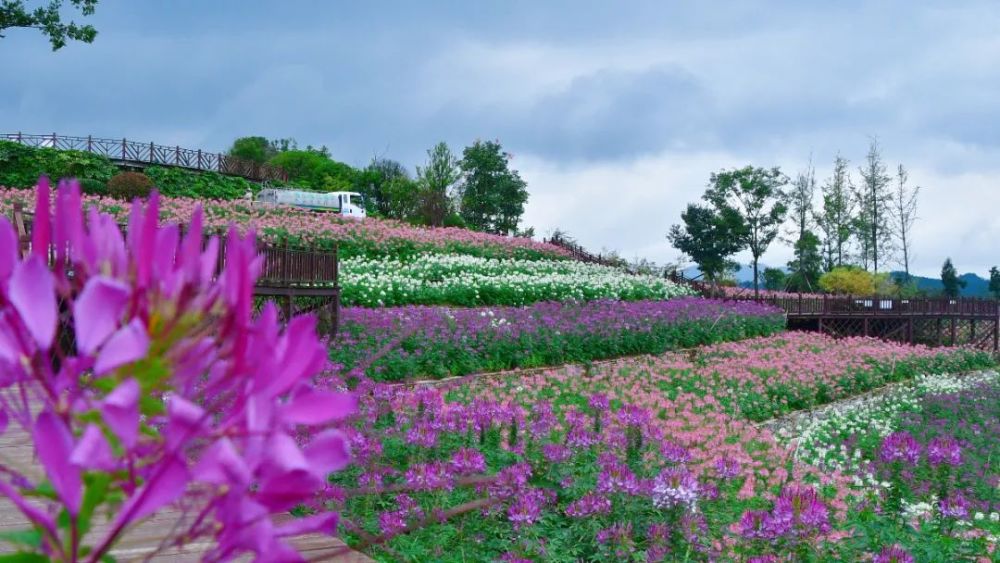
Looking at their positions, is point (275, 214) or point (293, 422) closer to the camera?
point (293, 422)

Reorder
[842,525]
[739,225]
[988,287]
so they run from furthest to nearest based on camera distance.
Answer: [988,287] → [739,225] → [842,525]

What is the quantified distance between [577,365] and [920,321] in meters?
21.9

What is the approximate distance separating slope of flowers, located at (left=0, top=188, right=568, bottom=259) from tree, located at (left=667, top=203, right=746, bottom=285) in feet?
69.2

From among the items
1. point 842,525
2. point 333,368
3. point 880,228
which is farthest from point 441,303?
point 880,228

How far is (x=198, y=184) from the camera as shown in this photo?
117 ft

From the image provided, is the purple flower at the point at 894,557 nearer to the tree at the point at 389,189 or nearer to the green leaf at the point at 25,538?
the green leaf at the point at 25,538

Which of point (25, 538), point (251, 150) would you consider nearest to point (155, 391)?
point (25, 538)

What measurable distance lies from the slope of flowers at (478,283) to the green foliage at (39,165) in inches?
557

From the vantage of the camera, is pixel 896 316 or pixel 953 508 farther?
pixel 896 316

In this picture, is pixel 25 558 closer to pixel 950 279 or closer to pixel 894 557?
pixel 894 557

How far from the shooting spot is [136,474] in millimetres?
488

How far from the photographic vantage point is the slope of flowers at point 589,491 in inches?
154

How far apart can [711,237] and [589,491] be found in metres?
47.0

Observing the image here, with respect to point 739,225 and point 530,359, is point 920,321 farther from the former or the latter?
point 530,359
